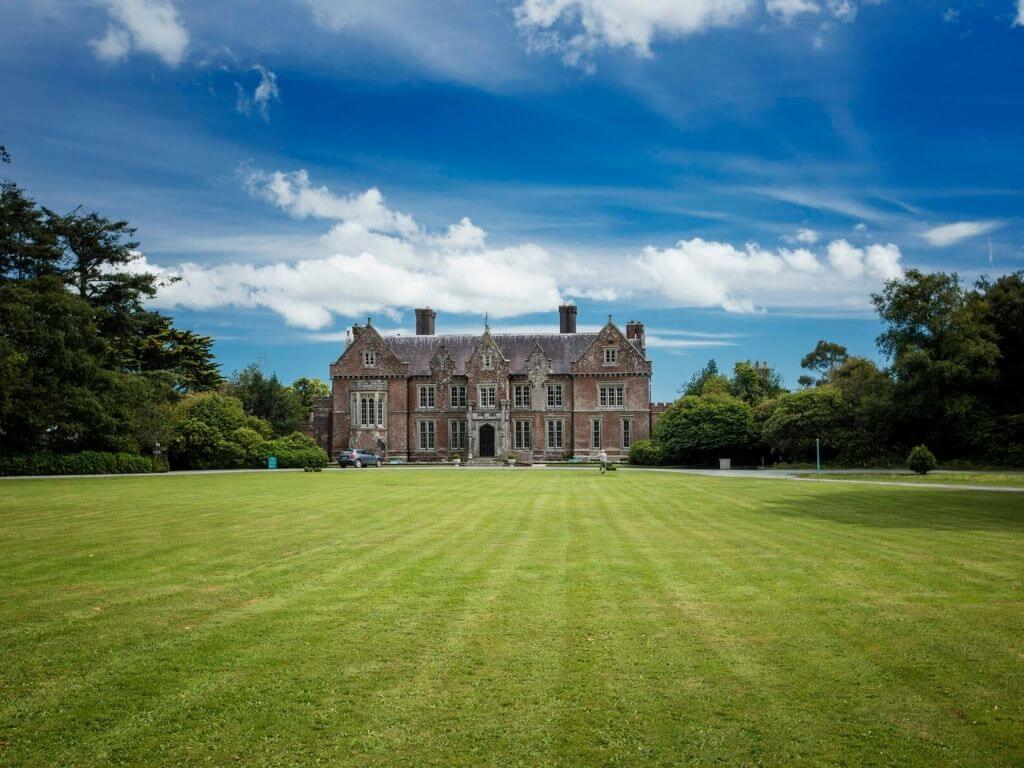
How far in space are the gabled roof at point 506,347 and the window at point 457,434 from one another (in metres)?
4.30

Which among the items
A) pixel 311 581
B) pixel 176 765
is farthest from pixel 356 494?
pixel 176 765

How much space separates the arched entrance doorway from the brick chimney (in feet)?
48.2

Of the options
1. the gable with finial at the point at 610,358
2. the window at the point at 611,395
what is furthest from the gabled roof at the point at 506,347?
the window at the point at 611,395

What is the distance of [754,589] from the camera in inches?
388

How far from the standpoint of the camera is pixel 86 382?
44.1 m

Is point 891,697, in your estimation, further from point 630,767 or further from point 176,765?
point 176,765

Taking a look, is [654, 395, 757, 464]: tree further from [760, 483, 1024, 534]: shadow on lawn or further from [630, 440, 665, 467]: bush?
[760, 483, 1024, 534]: shadow on lawn

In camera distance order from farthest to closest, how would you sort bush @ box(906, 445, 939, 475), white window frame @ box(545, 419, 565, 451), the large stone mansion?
white window frame @ box(545, 419, 565, 451)
the large stone mansion
bush @ box(906, 445, 939, 475)

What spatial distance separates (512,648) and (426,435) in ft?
193

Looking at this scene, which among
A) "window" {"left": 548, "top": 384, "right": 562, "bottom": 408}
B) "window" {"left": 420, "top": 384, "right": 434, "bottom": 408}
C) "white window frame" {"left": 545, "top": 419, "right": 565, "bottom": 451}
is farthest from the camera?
"window" {"left": 420, "top": 384, "right": 434, "bottom": 408}

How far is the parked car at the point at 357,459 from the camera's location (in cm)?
5697

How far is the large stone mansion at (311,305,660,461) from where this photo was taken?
64.0 m

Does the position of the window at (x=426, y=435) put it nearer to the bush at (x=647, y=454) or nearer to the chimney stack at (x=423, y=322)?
the chimney stack at (x=423, y=322)

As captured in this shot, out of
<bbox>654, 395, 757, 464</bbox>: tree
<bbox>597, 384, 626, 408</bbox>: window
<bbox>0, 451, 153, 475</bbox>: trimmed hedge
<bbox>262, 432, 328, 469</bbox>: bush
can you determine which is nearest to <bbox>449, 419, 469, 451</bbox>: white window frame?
<bbox>597, 384, 626, 408</bbox>: window
